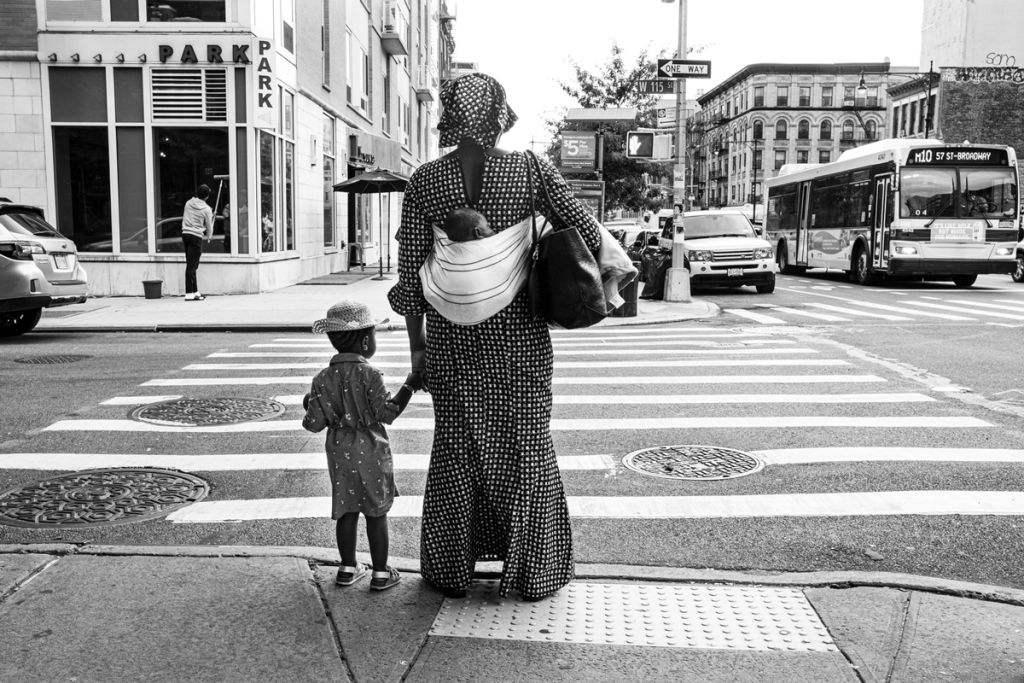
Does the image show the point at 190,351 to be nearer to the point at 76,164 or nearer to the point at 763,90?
the point at 76,164

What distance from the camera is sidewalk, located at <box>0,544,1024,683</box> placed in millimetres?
3285

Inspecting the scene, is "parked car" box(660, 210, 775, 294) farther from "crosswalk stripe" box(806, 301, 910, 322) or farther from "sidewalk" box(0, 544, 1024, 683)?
"sidewalk" box(0, 544, 1024, 683)

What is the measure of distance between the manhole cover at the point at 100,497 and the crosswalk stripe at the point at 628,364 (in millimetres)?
4462

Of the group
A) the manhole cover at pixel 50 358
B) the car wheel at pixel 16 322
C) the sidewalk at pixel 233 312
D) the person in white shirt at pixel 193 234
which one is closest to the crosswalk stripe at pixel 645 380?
the manhole cover at pixel 50 358

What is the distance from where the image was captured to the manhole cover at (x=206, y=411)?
7.58 m

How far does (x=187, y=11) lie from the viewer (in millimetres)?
19078

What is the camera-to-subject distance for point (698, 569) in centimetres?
433

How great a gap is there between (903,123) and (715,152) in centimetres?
3964

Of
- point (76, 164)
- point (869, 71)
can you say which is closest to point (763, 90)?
point (869, 71)

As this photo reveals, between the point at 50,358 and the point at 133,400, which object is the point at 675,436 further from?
the point at 50,358

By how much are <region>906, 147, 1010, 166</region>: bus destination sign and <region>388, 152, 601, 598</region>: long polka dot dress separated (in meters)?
21.8

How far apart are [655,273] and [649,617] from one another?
16.3 meters

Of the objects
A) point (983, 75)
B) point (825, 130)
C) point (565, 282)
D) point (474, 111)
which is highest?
point (825, 130)

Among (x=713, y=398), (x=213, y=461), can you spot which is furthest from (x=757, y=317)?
(x=213, y=461)
